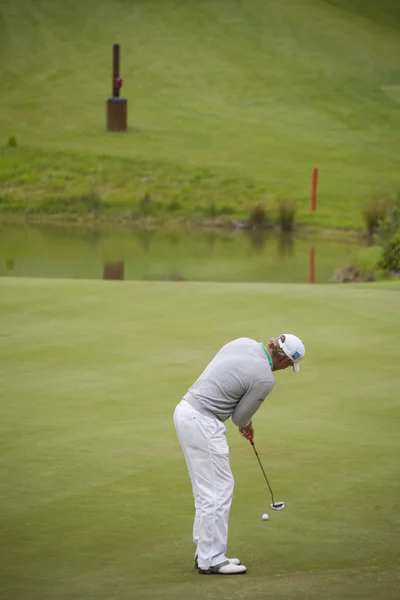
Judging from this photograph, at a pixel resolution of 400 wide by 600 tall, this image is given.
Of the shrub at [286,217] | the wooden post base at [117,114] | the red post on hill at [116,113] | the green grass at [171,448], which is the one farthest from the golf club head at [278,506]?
the wooden post base at [117,114]

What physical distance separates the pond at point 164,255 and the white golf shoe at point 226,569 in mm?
20919

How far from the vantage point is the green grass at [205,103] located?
43.2 meters

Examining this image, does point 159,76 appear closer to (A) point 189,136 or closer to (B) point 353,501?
(A) point 189,136

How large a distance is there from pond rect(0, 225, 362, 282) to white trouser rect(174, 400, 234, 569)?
20.6 meters

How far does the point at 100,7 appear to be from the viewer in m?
64.1

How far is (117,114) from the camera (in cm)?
4853

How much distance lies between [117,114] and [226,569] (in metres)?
41.5

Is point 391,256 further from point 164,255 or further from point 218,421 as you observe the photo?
point 218,421

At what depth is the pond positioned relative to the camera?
3016 cm

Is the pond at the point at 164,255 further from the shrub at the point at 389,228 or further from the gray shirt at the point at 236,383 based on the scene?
the gray shirt at the point at 236,383

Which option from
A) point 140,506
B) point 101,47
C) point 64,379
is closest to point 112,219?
point 101,47

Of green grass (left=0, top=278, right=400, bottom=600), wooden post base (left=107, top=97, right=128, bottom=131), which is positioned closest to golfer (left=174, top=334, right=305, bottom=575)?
green grass (left=0, top=278, right=400, bottom=600)

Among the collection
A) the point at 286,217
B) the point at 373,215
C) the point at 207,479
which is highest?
the point at 373,215

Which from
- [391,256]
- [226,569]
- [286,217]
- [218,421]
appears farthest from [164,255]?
[226,569]
